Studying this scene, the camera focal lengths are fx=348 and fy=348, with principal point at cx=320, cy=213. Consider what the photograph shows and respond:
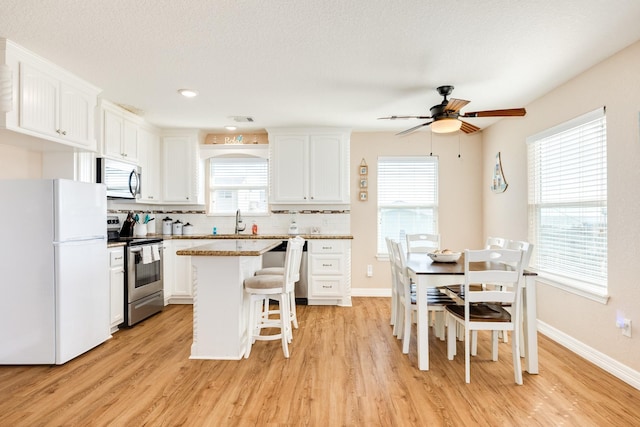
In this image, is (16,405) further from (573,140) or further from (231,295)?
(573,140)

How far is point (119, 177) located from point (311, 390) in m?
3.26

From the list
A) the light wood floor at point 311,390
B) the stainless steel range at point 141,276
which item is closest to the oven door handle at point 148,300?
the stainless steel range at point 141,276

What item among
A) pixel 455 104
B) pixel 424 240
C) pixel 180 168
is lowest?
pixel 424 240

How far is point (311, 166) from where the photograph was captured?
4.96 meters

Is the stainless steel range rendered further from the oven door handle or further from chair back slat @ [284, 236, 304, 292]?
chair back slat @ [284, 236, 304, 292]

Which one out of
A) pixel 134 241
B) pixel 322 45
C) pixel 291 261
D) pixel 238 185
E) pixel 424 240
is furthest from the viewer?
pixel 238 185

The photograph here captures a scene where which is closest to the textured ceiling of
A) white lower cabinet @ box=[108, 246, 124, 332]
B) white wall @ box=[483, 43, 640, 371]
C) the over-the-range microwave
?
white wall @ box=[483, 43, 640, 371]

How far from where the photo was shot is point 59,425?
2041mm

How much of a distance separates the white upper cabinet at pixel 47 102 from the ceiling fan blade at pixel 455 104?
10.9 ft

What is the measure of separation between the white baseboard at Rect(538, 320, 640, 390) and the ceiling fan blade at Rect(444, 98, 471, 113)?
2303mm

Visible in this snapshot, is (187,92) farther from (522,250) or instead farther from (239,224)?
(522,250)

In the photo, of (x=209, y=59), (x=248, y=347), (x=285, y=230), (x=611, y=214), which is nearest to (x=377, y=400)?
(x=248, y=347)

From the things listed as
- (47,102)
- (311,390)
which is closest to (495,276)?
(311,390)

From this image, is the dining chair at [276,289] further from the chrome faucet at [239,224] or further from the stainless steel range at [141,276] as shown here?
the chrome faucet at [239,224]
